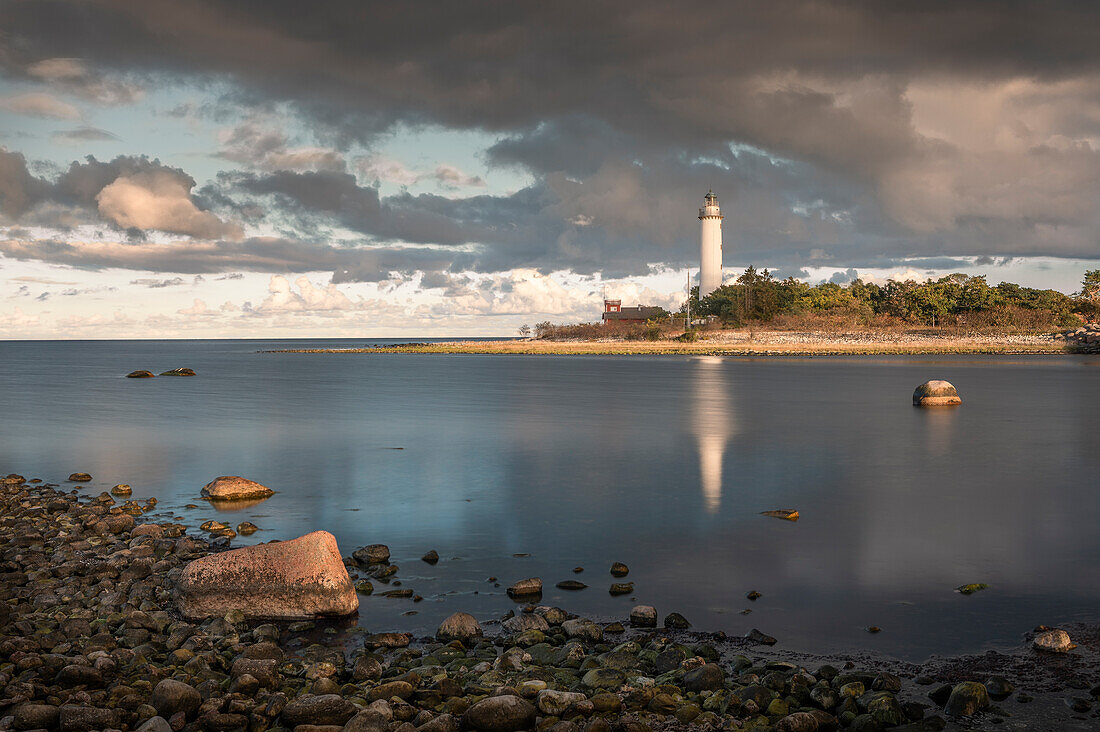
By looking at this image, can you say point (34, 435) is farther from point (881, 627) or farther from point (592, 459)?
point (881, 627)

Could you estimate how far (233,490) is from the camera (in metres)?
18.2

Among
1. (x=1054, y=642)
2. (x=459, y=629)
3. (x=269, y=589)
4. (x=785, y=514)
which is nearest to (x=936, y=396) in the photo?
(x=785, y=514)

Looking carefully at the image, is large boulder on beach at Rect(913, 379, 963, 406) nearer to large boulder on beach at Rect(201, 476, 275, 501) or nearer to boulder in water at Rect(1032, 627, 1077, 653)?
large boulder on beach at Rect(201, 476, 275, 501)

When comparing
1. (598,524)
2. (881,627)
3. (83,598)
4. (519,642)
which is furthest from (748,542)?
(83,598)

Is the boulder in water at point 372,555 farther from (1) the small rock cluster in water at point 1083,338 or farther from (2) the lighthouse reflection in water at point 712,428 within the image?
(1) the small rock cluster in water at point 1083,338

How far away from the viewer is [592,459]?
2522 centimetres

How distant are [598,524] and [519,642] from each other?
283 inches

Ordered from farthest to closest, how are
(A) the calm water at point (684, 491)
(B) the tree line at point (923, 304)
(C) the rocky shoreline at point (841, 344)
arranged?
(B) the tree line at point (923, 304) → (C) the rocky shoreline at point (841, 344) → (A) the calm water at point (684, 491)

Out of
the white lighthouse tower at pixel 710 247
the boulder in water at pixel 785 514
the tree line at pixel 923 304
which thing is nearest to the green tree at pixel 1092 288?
the tree line at pixel 923 304

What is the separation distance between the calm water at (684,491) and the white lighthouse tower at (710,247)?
3487 inches

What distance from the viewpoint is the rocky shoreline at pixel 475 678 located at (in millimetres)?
7059

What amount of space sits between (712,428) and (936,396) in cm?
1507

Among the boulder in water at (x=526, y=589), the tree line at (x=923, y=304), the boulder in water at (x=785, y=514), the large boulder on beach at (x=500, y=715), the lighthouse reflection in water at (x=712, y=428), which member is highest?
the tree line at (x=923, y=304)

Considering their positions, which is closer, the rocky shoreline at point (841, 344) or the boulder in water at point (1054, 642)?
the boulder in water at point (1054, 642)
